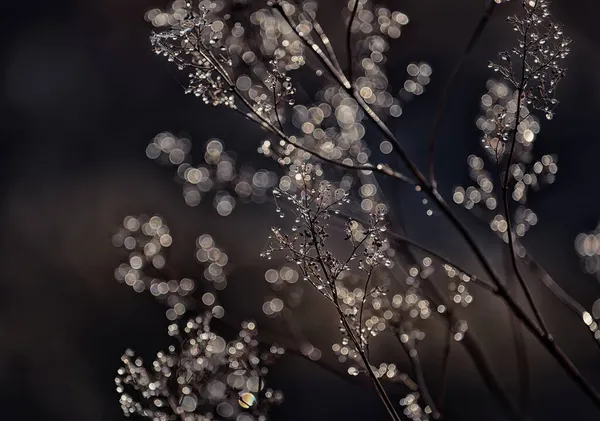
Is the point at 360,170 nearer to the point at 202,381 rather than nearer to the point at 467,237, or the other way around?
the point at 467,237

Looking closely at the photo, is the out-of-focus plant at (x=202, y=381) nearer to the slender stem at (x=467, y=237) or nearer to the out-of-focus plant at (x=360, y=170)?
the out-of-focus plant at (x=360, y=170)

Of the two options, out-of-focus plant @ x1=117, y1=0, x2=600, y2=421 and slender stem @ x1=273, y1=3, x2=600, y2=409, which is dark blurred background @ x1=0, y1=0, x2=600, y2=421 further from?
slender stem @ x1=273, y1=3, x2=600, y2=409

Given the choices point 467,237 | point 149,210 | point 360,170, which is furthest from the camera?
point 149,210

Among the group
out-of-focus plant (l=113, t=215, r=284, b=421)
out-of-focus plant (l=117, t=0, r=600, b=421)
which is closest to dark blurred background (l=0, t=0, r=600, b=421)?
out-of-focus plant (l=117, t=0, r=600, b=421)

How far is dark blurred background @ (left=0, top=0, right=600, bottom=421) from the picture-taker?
7.39 feet

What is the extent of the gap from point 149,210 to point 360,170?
1889mm

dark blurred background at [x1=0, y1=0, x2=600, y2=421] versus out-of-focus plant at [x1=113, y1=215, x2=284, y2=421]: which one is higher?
dark blurred background at [x1=0, y1=0, x2=600, y2=421]

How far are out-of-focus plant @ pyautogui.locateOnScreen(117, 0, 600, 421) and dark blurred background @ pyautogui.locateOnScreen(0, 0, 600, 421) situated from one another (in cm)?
33

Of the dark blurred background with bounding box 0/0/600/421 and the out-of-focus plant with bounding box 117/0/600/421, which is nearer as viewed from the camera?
the out-of-focus plant with bounding box 117/0/600/421

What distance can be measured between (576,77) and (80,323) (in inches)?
93.1

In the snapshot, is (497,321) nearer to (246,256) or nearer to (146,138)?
(246,256)

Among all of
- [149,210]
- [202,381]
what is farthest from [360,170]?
[149,210]

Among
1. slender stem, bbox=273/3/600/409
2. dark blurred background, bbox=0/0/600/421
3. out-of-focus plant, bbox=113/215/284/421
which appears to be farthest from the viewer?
dark blurred background, bbox=0/0/600/421

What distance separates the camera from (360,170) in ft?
3.25
